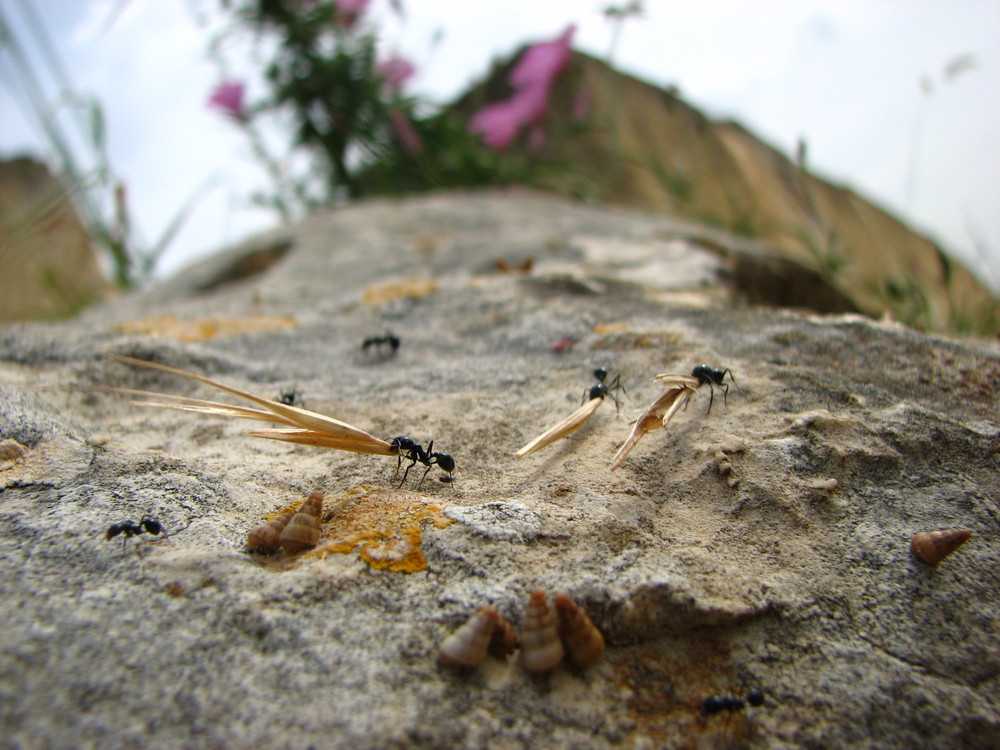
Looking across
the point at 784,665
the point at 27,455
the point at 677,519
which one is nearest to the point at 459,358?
the point at 677,519

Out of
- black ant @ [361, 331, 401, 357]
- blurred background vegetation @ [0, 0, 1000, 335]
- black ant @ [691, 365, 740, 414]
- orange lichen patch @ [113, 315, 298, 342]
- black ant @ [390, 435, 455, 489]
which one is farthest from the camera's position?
blurred background vegetation @ [0, 0, 1000, 335]

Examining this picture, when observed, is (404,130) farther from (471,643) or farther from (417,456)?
(471,643)

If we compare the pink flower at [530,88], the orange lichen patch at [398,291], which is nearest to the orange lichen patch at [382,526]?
the orange lichen patch at [398,291]

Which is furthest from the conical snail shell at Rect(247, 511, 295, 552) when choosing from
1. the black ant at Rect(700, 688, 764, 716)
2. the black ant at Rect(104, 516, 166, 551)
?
the black ant at Rect(700, 688, 764, 716)

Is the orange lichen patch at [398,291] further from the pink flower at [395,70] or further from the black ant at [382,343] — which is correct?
the pink flower at [395,70]

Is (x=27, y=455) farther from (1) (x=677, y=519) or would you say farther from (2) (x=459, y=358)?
(1) (x=677, y=519)

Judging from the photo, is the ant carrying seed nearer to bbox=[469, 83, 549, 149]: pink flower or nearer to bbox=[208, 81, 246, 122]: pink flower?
bbox=[469, 83, 549, 149]: pink flower
